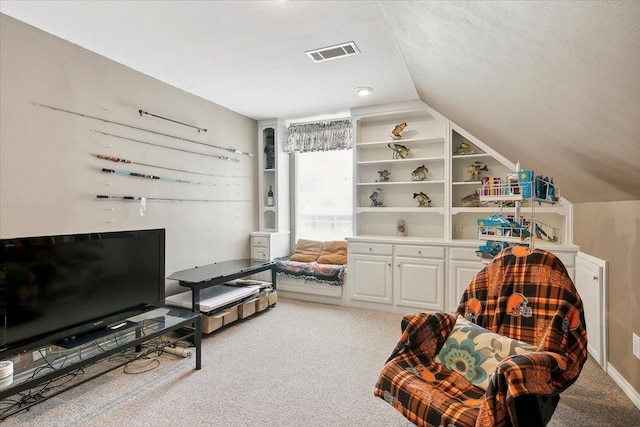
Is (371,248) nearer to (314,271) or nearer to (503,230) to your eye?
(314,271)

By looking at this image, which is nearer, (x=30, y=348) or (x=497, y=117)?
(x=30, y=348)

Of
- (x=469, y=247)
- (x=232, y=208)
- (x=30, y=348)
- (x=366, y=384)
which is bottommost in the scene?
(x=366, y=384)

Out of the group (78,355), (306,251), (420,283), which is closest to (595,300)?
(420,283)

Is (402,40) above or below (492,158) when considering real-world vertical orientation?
above

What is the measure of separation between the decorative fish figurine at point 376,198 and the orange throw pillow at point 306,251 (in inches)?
38.0

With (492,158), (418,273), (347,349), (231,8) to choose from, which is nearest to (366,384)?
(347,349)

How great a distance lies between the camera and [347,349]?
291 cm

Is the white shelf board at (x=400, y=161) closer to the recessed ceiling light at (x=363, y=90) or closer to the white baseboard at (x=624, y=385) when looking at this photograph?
the recessed ceiling light at (x=363, y=90)

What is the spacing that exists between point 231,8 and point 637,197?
2.69 m

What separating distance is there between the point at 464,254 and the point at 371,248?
1.00 m

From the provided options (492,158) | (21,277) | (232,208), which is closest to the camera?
(21,277)

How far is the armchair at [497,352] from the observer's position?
128 cm

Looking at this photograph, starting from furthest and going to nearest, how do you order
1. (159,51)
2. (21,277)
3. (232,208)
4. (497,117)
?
(232,208)
(159,51)
(497,117)
(21,277)

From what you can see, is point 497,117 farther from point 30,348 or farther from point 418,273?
point 30,348
